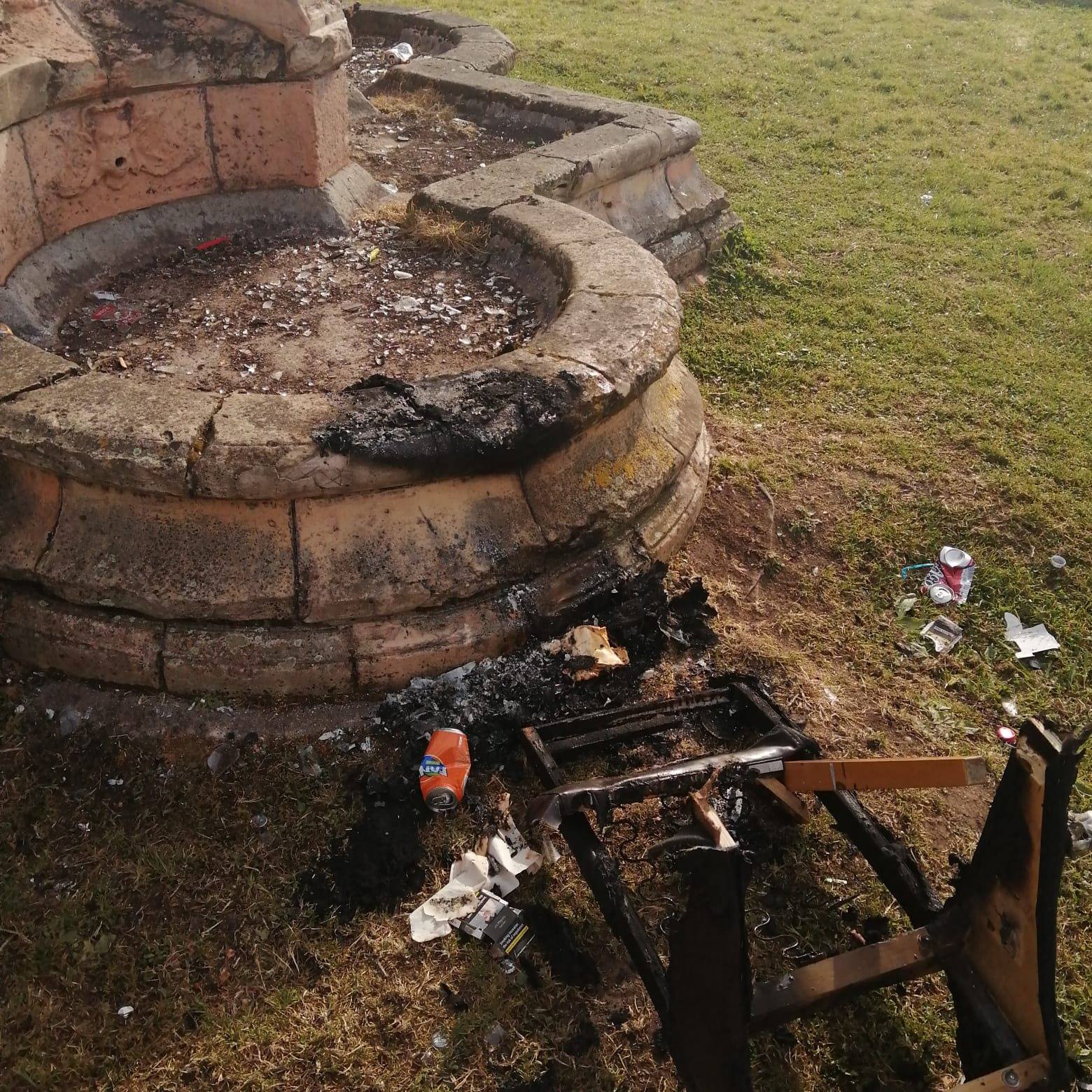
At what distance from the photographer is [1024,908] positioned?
89.5 inches

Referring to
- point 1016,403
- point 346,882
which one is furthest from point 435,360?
point 1016,403

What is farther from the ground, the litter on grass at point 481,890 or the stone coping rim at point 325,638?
the stone coping rim at point 325,638

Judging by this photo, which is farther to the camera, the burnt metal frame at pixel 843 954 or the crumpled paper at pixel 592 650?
the crumpled paper at pixel 592 650

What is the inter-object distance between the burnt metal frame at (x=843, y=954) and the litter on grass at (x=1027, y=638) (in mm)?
1513

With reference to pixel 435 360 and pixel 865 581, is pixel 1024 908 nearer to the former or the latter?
pixel 865 581

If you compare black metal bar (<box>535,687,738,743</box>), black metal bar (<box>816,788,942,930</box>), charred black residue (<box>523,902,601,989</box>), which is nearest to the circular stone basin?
black metal bar (<box>535,687,738,743</box>)

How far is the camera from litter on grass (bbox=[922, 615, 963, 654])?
4039 millimetres

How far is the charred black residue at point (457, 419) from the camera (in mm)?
3188

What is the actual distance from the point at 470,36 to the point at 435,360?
19.3 feet

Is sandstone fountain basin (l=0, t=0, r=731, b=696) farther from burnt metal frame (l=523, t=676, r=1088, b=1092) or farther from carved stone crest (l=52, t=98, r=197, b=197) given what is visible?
burnt metal frame (l=523, t=676, r=1088, b=1092)

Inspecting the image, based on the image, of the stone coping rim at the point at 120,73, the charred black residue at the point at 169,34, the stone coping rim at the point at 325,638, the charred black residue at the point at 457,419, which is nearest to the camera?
the charred black residue at the point at 457,419

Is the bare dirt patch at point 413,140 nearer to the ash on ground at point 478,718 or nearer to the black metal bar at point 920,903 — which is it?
the ash on ground at point 478,718

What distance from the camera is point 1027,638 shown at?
13.5 feet

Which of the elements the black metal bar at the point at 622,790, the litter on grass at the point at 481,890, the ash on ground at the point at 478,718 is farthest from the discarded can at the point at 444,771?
the black metal bar at the point at 622,790
